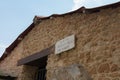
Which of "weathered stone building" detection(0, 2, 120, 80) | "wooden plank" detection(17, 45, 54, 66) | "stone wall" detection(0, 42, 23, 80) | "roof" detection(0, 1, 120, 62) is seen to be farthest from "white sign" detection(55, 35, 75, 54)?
"stone wall" detection(0, 42, 23, 80)

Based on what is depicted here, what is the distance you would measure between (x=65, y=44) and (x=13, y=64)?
11.0 ft

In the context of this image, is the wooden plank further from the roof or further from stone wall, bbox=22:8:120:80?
the roof

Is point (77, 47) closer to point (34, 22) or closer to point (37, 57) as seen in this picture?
point (37, 57)

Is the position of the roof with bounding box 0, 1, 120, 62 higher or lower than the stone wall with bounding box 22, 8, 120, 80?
higher

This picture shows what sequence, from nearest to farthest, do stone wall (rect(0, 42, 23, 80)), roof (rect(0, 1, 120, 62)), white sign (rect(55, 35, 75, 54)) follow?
roof (rect(0, 1, 120, 62)), white sign (rect(55, 35, 75, 54)), stone wall (rect(0, 42, 23, 80))

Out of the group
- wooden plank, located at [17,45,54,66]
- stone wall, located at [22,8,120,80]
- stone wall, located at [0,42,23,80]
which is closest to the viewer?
stone wall, located at [22,8,120,80]

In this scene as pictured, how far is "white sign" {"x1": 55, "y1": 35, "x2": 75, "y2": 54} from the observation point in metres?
6.42

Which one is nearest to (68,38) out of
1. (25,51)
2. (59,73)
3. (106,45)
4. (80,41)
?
(80,41)

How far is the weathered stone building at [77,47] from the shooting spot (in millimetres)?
5365

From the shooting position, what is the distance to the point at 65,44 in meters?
6.62

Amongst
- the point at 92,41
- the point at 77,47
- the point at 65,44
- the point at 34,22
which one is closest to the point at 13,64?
the point at 34,22

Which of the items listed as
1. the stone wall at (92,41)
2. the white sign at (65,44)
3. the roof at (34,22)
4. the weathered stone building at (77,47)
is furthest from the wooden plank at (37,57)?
the roof at (34,22)

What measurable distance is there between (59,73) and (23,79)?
89.8 inches

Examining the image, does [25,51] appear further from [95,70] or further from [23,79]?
[95,70]
